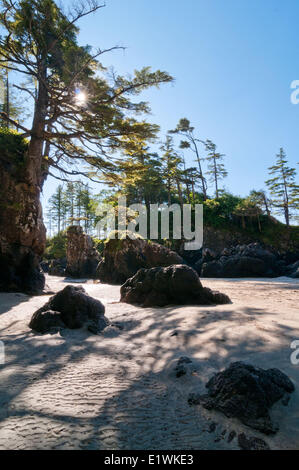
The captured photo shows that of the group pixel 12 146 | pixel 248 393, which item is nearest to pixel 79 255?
pixel 12 146

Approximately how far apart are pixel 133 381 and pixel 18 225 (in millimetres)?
8886

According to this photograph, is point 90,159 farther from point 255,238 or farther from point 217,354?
point 255,238

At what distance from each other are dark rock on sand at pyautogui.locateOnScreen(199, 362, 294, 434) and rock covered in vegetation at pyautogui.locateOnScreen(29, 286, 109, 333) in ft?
7.53

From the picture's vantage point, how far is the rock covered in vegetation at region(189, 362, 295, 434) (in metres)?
1.55

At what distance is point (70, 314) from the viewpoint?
13.2 feet

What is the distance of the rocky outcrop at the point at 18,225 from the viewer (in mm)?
8727

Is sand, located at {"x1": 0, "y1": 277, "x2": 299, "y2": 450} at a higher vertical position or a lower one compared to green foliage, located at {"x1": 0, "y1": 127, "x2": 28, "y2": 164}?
lower

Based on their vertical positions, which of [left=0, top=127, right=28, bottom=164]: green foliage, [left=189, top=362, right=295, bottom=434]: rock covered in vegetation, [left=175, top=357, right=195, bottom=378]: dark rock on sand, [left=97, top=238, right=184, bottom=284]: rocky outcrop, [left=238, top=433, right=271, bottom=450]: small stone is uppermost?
[left=0, top=127, right=28, bottom=164]: green foliage

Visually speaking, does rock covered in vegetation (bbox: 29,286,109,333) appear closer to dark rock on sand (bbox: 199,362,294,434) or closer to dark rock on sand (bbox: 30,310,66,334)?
dark rock on sand (bbox: 30,310,66,334)

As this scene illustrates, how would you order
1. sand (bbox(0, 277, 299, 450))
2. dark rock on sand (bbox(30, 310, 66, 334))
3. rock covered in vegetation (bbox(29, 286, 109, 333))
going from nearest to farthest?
sand (bbox(0, 277, 299, 450)), dark rock on sand (bbox(30, 310, 66, 334)), rock covered in vegetation (bbox(29, 286, 109, 333))

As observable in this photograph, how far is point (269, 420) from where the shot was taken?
5.02ft

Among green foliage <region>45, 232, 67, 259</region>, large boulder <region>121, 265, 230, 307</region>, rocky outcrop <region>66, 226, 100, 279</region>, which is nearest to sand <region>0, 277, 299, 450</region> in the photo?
large boulder <region>121, 265, 230, 307</region>
